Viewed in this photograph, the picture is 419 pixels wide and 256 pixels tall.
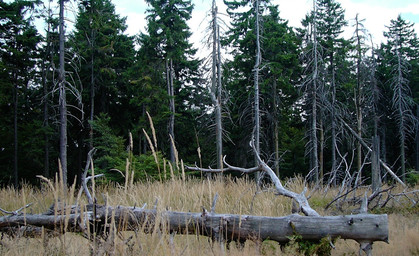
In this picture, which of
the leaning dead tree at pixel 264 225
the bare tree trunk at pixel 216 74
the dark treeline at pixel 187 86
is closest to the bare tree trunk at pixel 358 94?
the dark treeline at pixel 187 86

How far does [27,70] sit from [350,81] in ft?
78.4

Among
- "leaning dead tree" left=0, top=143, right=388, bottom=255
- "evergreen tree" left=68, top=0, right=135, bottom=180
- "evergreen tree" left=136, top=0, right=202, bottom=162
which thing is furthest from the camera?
"evergreen tree" left=68, top=0, right=135, bottom=180

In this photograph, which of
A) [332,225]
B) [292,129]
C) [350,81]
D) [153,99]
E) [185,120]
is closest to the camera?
[332,225]

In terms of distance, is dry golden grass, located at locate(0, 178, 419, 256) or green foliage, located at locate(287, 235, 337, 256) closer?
dry golden grass, located at locate(0, 178, 419, 256)

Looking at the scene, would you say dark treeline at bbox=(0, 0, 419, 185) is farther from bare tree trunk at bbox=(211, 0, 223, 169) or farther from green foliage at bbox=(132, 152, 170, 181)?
green foliage at bbox=(132, 152, 170, 181)

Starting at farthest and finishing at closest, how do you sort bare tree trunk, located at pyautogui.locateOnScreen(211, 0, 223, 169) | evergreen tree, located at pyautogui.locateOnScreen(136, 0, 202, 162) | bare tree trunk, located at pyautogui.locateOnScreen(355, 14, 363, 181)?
1. evergreen tree, located at pyautogui.locateOnScreen(136, 0, 202, 162)
2. bare tree trunk, located at pyautogui.locateOnScreen(355, 14, 363, 181)
3. bare tree trunk, located at pyautogui.locateOnScreen(211, 0, 223, 169)

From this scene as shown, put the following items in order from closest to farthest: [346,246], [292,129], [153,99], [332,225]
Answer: [332,225], [346,246], [153,99], [292,129]

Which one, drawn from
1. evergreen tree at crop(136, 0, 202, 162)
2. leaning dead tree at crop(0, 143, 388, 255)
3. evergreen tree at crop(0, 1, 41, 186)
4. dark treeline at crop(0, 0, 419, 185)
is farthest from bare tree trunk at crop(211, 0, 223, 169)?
evergreen tree at crop(0, 1, 41, 186)

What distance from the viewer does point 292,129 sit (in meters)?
28.9

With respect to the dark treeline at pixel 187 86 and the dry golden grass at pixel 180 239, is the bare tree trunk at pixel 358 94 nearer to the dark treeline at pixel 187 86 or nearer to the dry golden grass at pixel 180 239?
the dark treeline at pixel 187 86

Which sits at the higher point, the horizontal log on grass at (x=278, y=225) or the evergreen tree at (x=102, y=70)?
the evergreen tree at (x=102, y=70)

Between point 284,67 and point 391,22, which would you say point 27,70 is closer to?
point 284,67

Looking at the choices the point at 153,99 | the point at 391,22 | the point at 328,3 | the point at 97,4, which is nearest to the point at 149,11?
the point at 97,4

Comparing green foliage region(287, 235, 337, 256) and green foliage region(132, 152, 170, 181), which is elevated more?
green foliage region(132, 152, 170, 181)
